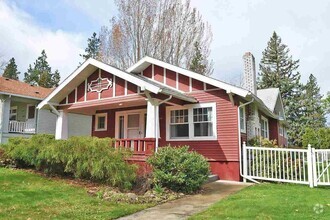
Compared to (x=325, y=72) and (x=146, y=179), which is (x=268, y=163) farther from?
(x=325, y=72)

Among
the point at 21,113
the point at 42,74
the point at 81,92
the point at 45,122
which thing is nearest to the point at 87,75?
the point at 81,92

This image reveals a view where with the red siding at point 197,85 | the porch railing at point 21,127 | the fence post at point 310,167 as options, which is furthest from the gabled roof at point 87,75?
the porch railing at point 21,127

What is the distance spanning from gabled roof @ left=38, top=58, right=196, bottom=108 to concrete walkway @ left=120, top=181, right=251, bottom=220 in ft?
12.3

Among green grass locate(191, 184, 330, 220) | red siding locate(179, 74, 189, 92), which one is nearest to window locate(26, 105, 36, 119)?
red siding locate(179, 74, 189, 92)

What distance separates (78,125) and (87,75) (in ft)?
33.6

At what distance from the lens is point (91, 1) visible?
15.5 metres

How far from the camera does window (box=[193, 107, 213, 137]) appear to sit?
1210cm

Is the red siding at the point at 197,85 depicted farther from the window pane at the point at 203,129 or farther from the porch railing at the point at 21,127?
the porch railing at the point at 21,127

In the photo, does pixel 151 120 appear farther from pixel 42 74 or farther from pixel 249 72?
pixel 42 74

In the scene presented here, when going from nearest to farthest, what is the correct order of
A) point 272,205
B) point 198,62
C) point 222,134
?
1. point 272,205
2. point 222,134
3. point 198,62

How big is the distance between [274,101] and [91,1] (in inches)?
532

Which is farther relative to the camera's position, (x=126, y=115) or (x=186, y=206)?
(x=126, y=115)

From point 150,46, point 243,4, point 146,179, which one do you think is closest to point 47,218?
point 146,179

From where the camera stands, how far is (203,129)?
1223 centimetres
